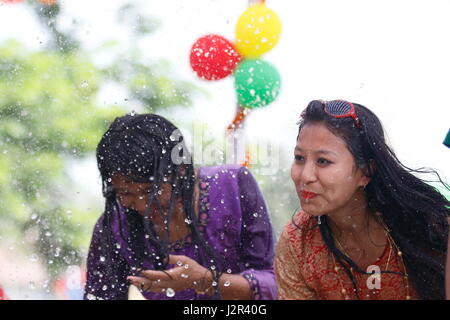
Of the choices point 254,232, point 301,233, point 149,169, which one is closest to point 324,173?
point 301,233

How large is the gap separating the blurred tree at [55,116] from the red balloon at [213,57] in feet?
5.79

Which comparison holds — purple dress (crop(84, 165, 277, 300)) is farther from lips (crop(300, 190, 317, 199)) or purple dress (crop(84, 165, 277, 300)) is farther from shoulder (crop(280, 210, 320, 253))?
lips (crop(300, 190, 317, 199))

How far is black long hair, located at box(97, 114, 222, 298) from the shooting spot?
276 cm

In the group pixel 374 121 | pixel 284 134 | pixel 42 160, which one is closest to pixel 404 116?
pixel 284 134

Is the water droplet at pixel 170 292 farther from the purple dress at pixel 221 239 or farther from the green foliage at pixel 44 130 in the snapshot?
the green foliage at pixel 44 130

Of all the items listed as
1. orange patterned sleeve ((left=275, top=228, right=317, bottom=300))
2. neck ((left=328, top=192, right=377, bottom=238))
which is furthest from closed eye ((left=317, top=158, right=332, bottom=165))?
orange patterned sleeve ((left=275, top=228, right=317, bottom=300))

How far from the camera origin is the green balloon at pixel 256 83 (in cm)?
357

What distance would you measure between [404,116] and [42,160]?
292cm

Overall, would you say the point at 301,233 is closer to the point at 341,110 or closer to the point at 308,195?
the point at 308,195

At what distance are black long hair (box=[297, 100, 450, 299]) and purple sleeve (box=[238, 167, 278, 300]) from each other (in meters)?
0.49

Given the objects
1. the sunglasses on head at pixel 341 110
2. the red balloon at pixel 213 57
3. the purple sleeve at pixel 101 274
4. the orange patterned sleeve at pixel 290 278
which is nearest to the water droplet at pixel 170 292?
the purple sleeve at pixel 101 274

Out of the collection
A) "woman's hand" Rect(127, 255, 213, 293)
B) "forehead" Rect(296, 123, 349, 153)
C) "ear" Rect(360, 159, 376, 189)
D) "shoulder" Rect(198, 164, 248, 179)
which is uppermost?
"forehead" Rect(296, 123, 349, 153)

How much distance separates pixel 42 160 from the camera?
5.43 meters

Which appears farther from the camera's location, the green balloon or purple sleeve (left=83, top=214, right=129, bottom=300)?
the green balloon
